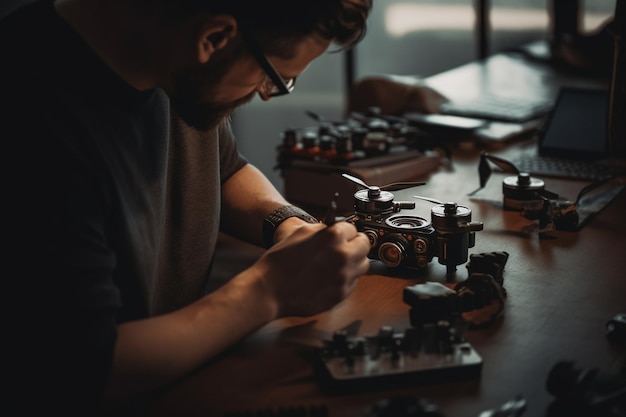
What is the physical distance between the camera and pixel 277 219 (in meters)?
1.67

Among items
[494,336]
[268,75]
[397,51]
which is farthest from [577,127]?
[397,51]

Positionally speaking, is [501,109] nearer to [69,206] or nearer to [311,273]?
[311,273]

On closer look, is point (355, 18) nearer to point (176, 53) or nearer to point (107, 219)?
point (176, 53)

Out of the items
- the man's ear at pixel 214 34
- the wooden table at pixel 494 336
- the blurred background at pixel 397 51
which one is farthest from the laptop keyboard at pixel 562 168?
the blurred background at pixel 397 51

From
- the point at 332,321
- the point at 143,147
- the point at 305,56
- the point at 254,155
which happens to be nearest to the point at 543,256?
the point at 332,321

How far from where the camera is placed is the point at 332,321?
4.50 ft

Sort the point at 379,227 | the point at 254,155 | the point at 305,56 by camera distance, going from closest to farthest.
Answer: the point at 305,56, the point at 379,227, the point at 254,155

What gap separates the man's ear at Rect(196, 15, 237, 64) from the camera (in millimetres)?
1188

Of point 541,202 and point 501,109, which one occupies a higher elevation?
point 541,202

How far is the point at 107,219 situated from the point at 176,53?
0.24 m


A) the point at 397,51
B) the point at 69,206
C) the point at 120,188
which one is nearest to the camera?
the point at 69,206

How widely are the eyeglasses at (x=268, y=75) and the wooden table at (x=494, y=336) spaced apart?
0.34 metres

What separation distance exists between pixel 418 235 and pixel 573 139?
2.87ft

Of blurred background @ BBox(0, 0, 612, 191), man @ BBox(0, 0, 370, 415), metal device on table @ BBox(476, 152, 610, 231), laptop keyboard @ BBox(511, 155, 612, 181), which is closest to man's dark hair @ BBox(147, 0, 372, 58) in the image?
man @ BBox(0, 0, 370, 415)
